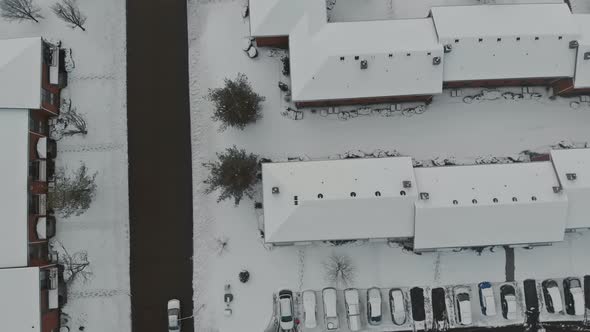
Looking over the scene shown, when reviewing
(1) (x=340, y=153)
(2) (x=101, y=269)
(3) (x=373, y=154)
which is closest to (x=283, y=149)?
(1) (x=340, y=153)

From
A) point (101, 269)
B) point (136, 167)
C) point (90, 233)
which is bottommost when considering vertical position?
point (101, 269)

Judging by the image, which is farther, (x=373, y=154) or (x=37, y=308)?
(x=373, y=154)

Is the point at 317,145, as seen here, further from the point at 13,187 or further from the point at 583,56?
the point at 13,187

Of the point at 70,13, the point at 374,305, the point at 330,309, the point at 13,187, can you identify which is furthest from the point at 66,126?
the point at 374,305

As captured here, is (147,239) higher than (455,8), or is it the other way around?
(455,8)

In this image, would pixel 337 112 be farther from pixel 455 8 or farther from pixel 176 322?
pixel 176 322

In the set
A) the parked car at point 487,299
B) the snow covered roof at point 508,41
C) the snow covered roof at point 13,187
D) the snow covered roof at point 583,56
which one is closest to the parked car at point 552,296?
the parked car at point 487,299

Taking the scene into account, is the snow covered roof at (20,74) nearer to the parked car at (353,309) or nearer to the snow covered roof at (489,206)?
the parked car at (353,309)
